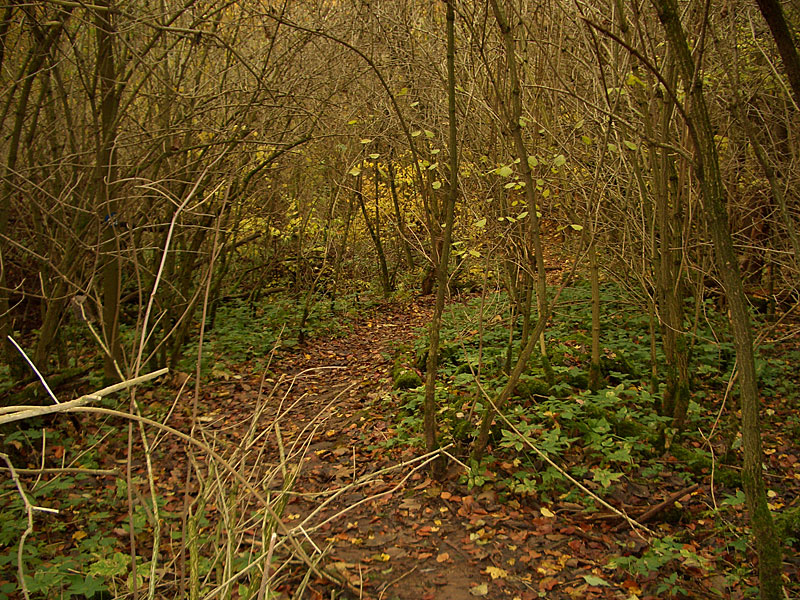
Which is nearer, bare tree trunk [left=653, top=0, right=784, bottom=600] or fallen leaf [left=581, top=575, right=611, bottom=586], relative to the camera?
bare tree trunk [left=653, top=0, right=784, bottom=600]

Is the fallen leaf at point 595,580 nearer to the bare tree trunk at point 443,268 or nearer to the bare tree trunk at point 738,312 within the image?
the bare tree trunk at point 738,312

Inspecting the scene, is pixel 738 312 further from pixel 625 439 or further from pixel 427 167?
pixel 427 167

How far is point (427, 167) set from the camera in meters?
5.79

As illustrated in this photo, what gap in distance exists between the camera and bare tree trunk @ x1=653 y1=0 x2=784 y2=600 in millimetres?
2084

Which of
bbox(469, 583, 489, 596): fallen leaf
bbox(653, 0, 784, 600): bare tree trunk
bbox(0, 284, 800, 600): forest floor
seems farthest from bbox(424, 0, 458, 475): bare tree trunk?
bbox(653, 0, 784, 600): bare tree trunk

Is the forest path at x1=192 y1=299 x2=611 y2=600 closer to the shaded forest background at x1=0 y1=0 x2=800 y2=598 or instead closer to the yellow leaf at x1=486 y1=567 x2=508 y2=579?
the yellow leaf at x1=486 y1=567 x2=508 y2=579

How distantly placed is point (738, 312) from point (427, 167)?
13.2ft

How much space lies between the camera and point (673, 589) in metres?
2.87

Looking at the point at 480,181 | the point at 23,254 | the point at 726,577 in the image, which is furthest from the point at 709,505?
the point at 23,254

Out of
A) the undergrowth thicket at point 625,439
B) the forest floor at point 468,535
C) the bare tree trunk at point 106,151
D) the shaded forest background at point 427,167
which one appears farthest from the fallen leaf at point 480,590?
the bare tree trunk at point 106,151

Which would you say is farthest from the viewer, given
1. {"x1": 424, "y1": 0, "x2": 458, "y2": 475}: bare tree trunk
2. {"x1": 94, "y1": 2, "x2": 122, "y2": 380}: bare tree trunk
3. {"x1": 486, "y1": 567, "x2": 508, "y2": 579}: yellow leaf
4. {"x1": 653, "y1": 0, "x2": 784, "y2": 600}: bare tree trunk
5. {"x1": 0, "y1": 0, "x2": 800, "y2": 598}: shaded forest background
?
{"x1": 94, "y1": 2, "x2": 122, "y2": 380}: bare tree trunk

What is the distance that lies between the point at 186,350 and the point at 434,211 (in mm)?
4661

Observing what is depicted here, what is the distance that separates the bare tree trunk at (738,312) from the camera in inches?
82.0

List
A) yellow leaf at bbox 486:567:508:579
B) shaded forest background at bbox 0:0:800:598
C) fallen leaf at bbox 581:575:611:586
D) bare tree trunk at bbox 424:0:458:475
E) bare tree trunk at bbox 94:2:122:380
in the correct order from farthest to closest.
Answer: bare tree trunk at bbox 94:2:122:380 → shaded forest background at bbox 0:0:800:598 → bare tree trunk at bbox 424:0:458:475 → yellow leaf at bbox 486:567:508:579 → fallen leaf at bbox 581:575:611:586
